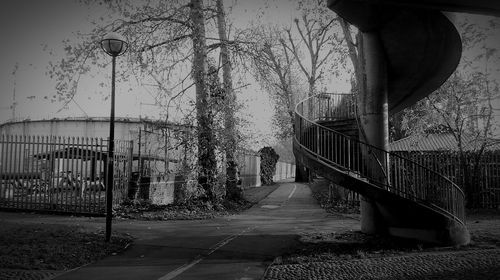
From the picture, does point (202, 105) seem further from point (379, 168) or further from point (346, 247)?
point (346, 247)

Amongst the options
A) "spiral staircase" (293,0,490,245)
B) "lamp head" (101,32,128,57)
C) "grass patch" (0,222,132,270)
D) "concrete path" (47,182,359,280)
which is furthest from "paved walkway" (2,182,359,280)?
"lamp head" (101,32,128,57)

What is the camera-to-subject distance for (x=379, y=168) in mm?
10375

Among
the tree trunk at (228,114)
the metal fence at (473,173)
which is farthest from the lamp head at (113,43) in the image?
the metal fence at (473,173)

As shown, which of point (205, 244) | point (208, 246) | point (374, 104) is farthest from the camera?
point (374, 104)

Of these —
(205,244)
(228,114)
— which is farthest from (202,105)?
(205,244)

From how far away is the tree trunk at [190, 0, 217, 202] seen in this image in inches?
630

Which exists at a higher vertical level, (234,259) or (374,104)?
(374,104)

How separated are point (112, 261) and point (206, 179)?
29.4ft

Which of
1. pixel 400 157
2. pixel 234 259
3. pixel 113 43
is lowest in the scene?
pixel 234 259

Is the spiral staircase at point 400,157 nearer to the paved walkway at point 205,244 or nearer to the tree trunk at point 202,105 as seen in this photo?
the paved walkway at point 205,244

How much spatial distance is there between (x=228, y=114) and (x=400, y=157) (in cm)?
817

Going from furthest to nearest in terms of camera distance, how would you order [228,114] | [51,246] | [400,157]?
[228,114]
[400,157]
[51,246]

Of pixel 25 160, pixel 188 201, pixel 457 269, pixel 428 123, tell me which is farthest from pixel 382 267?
pixel 428 123

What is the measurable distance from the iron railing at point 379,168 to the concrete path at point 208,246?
201cm
